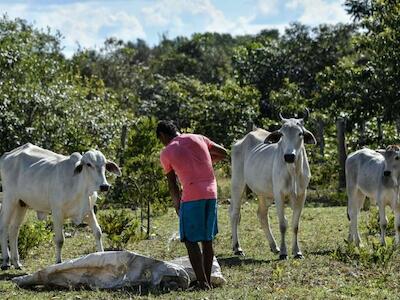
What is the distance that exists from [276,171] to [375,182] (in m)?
1.48

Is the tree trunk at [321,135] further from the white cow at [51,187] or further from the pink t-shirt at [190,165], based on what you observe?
the pink t-shirt at [190,165]

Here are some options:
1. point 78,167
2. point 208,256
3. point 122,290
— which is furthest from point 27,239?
point 208,256

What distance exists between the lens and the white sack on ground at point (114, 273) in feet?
24.4

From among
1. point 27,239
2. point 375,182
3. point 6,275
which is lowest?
point 6,275

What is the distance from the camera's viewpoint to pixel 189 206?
717 cm

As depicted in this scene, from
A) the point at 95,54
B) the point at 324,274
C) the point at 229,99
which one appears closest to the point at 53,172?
the point at 324,274

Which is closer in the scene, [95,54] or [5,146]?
[5,146]

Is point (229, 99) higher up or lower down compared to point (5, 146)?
higher up

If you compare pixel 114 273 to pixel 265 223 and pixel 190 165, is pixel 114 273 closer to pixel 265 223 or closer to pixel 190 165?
pixel 190 165

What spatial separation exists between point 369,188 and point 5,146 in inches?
381

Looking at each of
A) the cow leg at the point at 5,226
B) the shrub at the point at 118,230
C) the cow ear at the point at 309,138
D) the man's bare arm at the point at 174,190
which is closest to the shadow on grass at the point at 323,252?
the cow ear at the point at 309,138

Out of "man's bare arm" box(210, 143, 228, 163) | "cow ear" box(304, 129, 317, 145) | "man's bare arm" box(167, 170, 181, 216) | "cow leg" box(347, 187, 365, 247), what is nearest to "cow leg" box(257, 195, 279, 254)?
"cow leg" box(347, 187, 365, 247)

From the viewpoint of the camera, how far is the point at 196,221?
718 cm

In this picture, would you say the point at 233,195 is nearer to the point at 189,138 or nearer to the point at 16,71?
the point at 189,138
